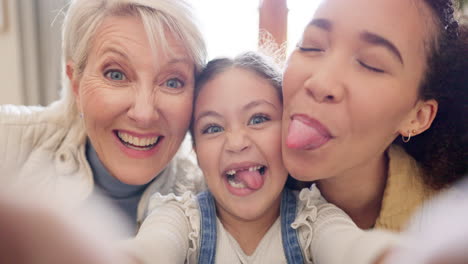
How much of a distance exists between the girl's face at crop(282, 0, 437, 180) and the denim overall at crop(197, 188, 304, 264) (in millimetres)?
112

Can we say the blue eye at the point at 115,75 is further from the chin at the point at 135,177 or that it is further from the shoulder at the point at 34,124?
the shoulder at the point at 34,124

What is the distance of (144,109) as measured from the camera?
0.85 meters

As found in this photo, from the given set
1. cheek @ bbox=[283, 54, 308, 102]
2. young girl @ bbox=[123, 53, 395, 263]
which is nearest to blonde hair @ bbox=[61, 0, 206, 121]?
young girl @ bbox=[123, 53, 395, 263]

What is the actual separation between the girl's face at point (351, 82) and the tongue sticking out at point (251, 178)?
0.06 m

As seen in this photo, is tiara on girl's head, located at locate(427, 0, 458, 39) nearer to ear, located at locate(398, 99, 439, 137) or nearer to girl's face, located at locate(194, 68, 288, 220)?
ear, located at locate(398, 99, 439, 137)

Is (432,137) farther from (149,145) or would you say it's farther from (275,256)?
(149,145)

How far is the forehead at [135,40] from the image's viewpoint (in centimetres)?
86

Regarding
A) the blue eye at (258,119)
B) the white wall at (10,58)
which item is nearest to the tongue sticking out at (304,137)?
the blue eye at (258,119)

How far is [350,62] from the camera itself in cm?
74

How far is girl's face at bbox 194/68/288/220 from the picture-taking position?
2.70 feet

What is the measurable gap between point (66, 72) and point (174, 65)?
0.34m

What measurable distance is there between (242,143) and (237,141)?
1 centimetres

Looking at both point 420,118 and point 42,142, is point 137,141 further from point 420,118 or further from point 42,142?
point 420,118

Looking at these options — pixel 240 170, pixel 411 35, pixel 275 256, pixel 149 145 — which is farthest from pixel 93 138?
pixel 411 35
